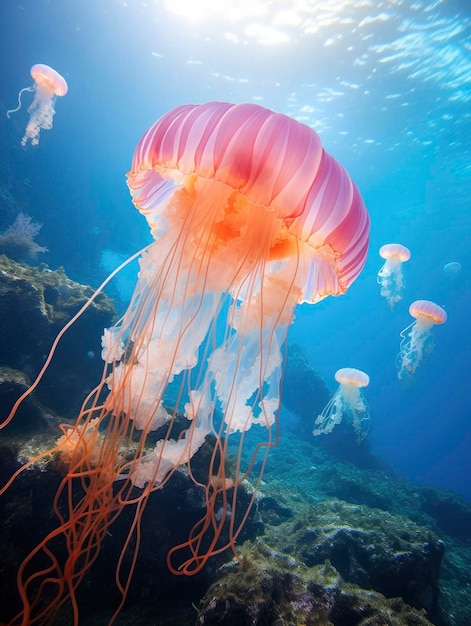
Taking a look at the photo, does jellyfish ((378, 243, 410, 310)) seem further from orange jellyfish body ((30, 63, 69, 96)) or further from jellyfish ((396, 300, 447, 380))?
orange jellyfish body ((30, 63, 69, 96))

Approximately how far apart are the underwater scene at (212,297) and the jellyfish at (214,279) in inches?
0.8

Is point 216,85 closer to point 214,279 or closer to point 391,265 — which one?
point 391,265

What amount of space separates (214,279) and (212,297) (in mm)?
158

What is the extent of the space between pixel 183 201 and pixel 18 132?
1593 cm

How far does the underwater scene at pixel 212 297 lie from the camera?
195cm

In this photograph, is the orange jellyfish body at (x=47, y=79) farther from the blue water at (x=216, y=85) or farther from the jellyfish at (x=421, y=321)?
the jellyfish at (x=421, y=321)

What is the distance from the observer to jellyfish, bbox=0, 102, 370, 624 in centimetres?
177

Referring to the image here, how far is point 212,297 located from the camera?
249cm

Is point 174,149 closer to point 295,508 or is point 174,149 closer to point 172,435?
point 172,435

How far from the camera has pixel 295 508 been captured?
6855 millimetres

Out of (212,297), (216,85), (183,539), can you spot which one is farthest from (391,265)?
(216,85)

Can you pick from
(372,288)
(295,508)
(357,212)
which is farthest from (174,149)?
(372,288)

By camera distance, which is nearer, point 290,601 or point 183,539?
point 290,601

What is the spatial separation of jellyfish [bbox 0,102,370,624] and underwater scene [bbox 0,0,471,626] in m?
0.02
